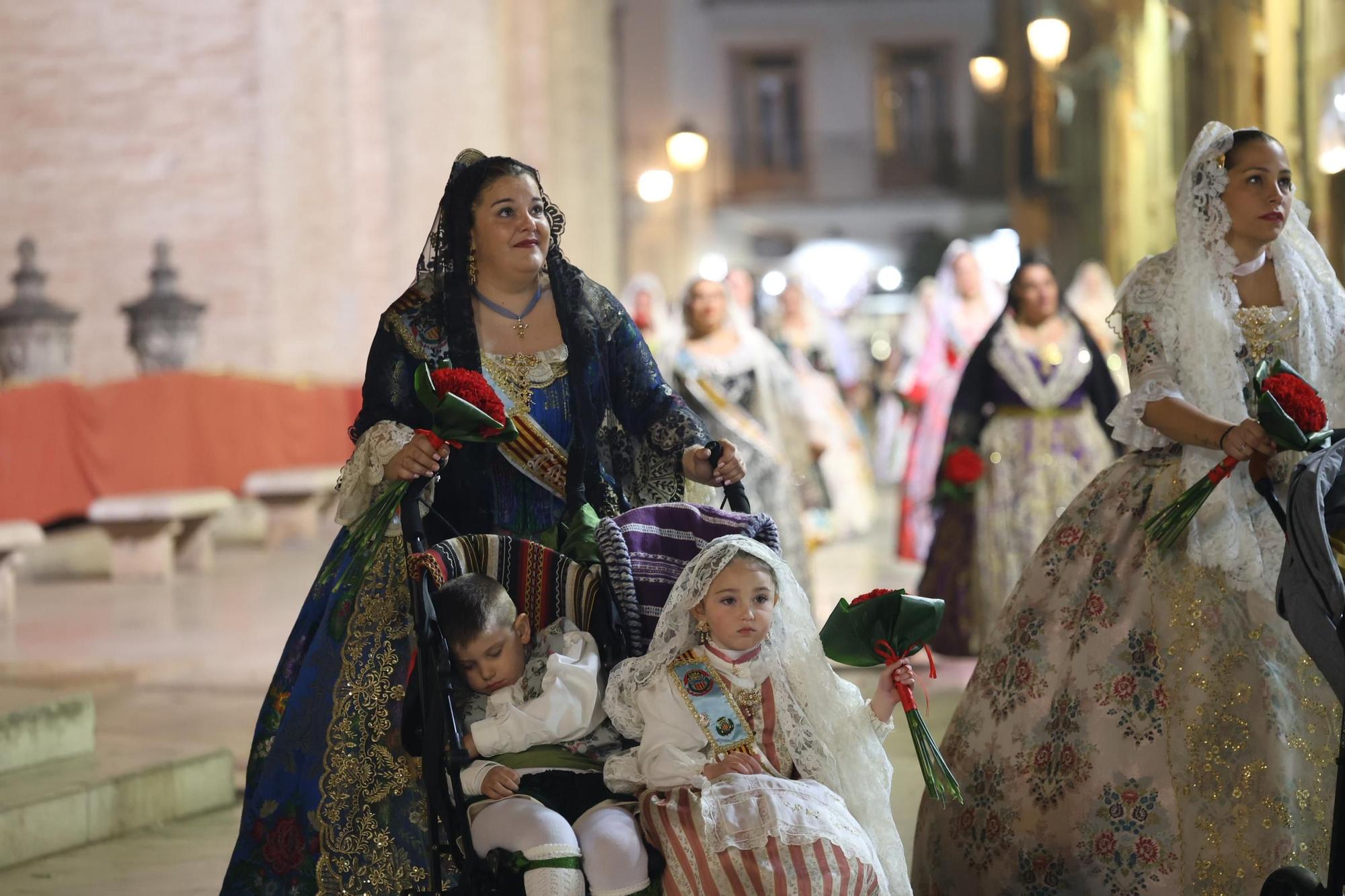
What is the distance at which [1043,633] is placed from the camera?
4.23 metres

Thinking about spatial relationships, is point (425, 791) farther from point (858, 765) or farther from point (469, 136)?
point (469, 136)

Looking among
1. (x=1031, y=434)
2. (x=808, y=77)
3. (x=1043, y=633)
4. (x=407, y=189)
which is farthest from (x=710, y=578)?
(x=808, y=77)

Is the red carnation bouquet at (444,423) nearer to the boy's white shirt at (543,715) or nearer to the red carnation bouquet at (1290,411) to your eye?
the boy's white shirt at (543,715)

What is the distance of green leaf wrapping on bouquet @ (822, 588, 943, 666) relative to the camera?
3.53 m

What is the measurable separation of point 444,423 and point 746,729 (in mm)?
876

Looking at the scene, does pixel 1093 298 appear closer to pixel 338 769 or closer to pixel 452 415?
pixel 452 415

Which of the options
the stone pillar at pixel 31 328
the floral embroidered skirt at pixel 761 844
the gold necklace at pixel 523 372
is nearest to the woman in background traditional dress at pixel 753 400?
the gold necklace at pixel 523 372

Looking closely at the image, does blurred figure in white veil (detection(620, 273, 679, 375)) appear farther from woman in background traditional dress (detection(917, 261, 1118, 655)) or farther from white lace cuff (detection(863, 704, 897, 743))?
white lace cuff (detection(863, 704, 897, 743))

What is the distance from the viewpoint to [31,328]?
41.5 feet

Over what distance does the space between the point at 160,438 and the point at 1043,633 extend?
8708 mm

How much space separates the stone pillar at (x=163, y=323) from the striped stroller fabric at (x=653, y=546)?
10.4m

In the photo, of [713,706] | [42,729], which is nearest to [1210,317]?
[713,706]

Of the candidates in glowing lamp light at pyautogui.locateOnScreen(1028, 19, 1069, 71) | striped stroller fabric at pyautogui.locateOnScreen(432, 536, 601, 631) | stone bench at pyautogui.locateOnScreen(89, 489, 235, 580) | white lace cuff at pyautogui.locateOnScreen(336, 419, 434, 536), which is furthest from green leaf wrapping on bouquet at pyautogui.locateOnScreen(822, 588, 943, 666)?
glowing lamp light at pyautogui.locateOnScreen(1028, 19, 1069, 71)

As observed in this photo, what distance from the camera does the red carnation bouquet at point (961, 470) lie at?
745 centimetres
